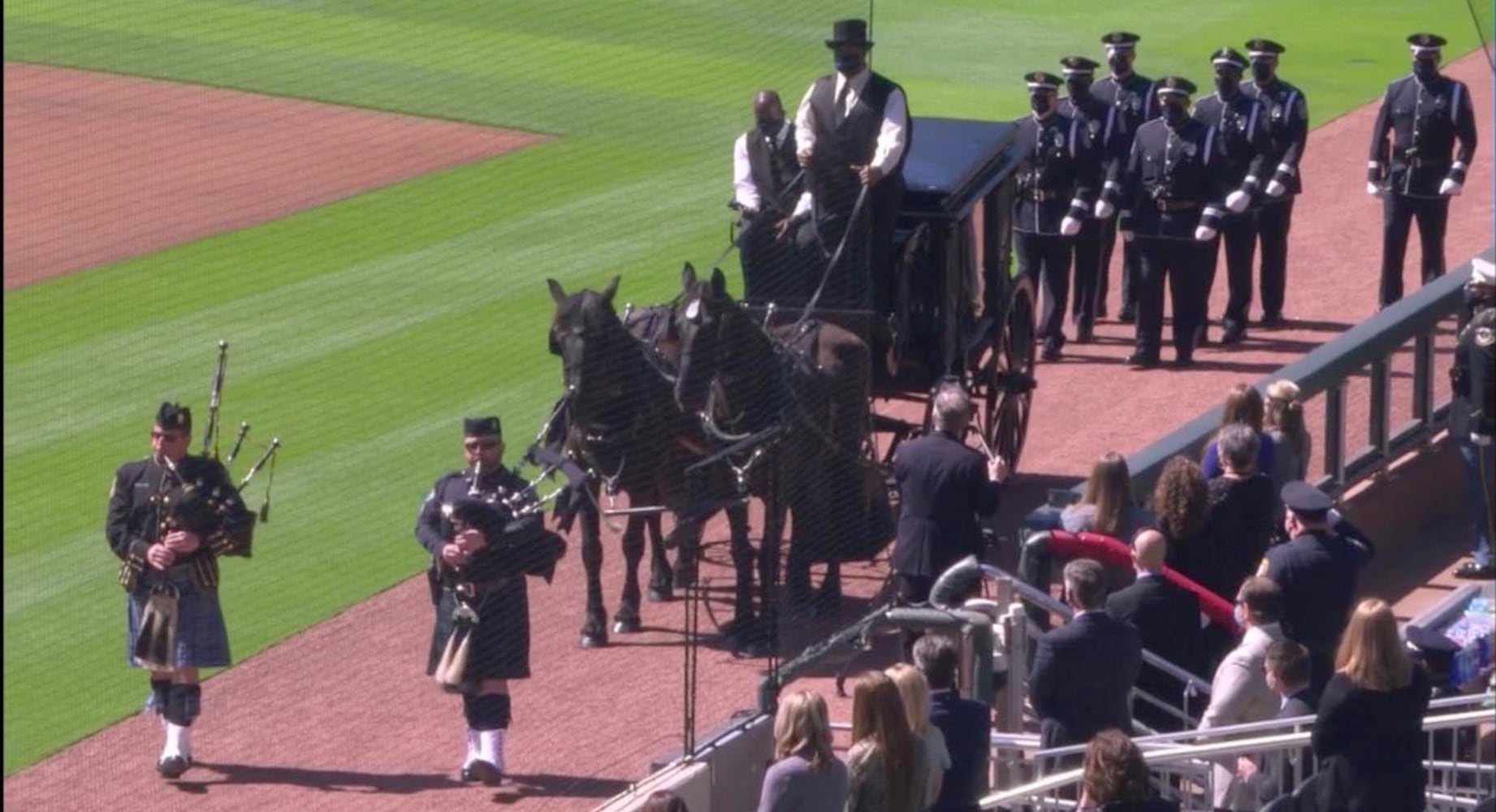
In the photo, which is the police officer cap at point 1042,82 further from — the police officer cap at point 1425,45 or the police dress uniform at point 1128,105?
the police officer cap at point 1425,45

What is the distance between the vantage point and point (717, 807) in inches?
350

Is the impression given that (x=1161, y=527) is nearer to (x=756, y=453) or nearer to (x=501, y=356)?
(x=756, y=453)

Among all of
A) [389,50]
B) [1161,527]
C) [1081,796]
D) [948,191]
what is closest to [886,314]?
[948,191]

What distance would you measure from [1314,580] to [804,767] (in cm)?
245

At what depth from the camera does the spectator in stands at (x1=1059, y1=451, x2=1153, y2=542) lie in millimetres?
9172

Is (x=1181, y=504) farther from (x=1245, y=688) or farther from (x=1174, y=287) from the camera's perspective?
(x=1174, y=287)

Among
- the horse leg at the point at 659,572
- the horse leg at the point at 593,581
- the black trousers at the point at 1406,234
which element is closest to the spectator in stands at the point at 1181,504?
the horse leg at the point at 593,581

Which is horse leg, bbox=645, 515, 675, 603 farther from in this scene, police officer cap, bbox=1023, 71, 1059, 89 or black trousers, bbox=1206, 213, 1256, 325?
black trousers, bbox=1206, 213, 1256, 325

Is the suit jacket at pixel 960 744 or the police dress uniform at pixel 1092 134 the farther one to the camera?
the police dress uniform at pixel 1092 134

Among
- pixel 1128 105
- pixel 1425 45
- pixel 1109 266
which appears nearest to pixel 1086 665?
pixel 1128 105

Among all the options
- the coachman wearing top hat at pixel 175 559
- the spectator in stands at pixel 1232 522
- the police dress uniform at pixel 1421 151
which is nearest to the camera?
the spectator in stands at pixel 1232 522

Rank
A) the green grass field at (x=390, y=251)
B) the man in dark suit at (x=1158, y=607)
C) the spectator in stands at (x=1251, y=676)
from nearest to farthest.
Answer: the spectator in stands at (x=1251, y=676)
the man in dark suit at (x=1158, y=607)
the green grass field at (x=390, y=251)

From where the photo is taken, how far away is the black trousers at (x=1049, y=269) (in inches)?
618

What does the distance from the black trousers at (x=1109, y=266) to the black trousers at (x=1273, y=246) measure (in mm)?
805
